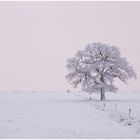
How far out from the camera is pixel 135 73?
69.6m

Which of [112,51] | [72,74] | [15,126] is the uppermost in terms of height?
[112,51]

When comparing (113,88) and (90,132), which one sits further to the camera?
(113,88)

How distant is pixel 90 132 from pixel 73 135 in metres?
1.68

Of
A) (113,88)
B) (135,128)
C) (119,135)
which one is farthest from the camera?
(113,88)

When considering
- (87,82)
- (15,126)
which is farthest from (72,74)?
(15,126)

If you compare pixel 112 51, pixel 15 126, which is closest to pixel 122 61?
pixel 112 51

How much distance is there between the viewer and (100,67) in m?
69.1

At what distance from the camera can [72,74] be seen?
234 ft

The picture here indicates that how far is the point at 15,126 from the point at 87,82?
142 ft

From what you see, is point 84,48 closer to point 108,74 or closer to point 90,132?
point 108,74

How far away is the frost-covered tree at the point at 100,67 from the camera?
225ft

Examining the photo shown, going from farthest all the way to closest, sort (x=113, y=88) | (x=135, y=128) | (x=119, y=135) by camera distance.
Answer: (x=113, y=88) → (x=135, y=128) → (x=119, y=135)

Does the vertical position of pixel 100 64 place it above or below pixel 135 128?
above

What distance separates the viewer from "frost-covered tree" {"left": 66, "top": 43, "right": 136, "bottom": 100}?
225 ft
